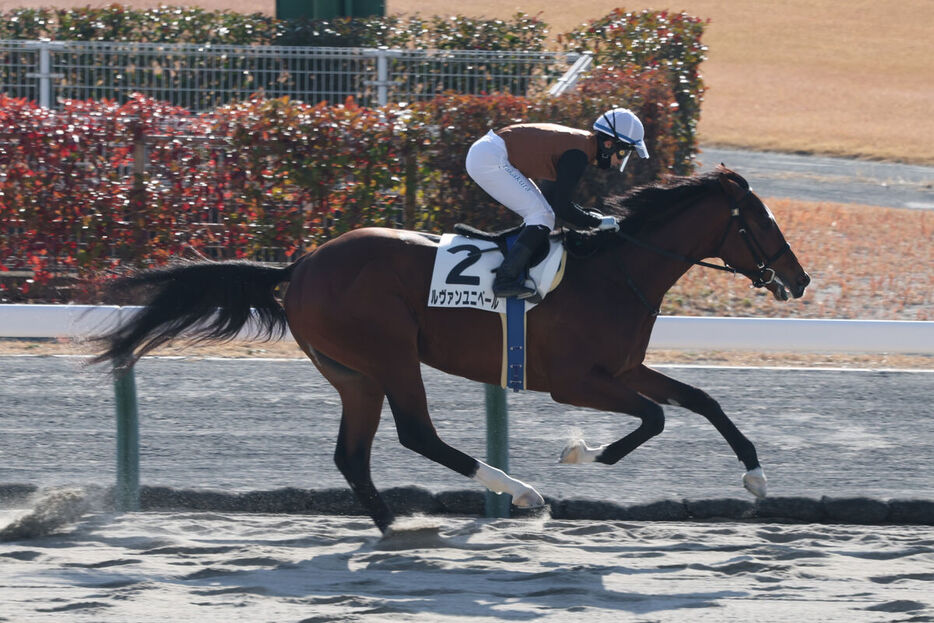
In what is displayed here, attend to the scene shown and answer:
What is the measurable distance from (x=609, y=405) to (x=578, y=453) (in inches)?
9.3

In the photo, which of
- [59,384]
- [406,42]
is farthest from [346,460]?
[406,42]

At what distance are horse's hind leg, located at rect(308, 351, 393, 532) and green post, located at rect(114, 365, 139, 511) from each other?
790 millimetres

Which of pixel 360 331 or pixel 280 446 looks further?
pixel 280 446

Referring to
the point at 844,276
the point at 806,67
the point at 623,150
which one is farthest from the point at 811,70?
the point at 623,150

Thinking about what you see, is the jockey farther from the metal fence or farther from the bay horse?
the metal fence

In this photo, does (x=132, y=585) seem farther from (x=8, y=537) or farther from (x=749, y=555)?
(x=749, y=555)

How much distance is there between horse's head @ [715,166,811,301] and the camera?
5.18m

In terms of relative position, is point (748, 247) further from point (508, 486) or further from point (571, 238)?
point (508, 486)

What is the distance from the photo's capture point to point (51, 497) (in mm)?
5000

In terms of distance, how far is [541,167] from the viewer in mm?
5137

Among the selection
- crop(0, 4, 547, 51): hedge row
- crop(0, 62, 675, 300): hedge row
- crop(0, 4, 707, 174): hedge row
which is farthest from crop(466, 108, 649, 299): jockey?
crop(0, 4, 547, 51): hedge row

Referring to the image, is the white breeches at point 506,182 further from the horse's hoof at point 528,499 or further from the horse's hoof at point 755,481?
the horse's hoof at point 755,481

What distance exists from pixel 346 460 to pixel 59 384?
2.65m

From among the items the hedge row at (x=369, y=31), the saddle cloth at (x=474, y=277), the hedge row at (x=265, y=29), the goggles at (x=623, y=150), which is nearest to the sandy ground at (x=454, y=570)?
the saddle cloth at (x=474, y=277)
